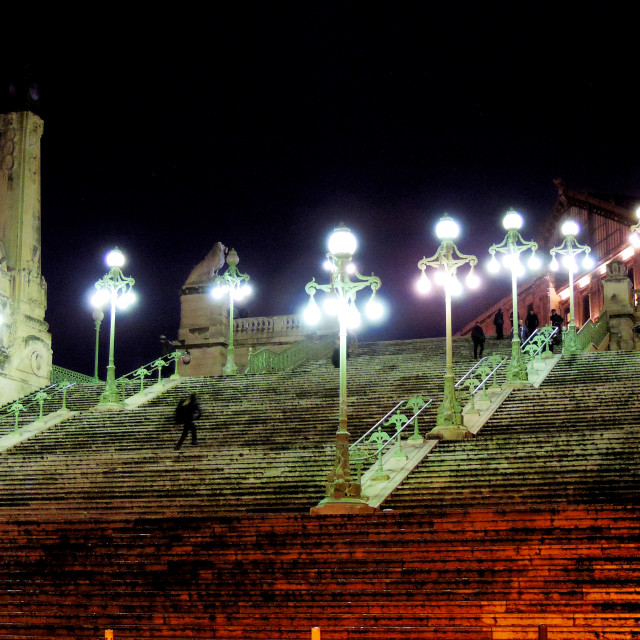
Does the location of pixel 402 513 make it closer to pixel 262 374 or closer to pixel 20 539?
pixel 20 539

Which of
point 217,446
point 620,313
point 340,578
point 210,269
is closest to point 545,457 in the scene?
point 340,578

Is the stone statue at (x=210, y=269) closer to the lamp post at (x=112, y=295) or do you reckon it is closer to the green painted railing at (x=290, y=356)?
the green painted railing at (x=290, y=356)

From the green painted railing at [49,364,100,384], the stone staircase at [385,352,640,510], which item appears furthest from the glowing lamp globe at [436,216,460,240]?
the green painted railing at [49,364,100,384]

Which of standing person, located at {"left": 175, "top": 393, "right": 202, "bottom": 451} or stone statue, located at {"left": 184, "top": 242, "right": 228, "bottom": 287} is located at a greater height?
stone statue, located at {"left": 184, "top": 242, "right": 228, "bottom": 287}

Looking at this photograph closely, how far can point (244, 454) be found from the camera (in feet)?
67.2

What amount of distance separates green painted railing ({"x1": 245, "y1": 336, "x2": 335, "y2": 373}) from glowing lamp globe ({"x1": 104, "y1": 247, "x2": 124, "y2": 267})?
7280 millimetres

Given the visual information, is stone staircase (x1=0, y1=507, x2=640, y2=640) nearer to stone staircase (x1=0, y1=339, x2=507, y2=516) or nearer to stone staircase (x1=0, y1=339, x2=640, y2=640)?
stone staircase (x1=0, y1=339, x2=640, y2=640)

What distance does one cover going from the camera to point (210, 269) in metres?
41.0

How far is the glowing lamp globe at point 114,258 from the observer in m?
27.0

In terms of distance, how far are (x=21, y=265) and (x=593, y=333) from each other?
1899cm

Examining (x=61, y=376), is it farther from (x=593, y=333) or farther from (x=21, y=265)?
(x=593, y=333)

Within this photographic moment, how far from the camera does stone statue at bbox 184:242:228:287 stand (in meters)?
40.8

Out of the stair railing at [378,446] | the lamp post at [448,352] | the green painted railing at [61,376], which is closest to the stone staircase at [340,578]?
the stair railing at [378,446]

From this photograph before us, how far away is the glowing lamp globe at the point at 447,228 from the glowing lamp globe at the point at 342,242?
3638mm
